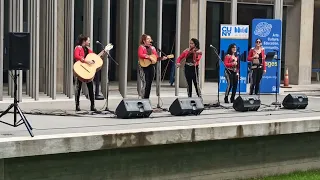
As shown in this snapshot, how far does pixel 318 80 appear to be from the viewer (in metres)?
28.9

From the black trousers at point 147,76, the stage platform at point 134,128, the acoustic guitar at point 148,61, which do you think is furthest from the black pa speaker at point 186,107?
the black trousers at point 147,76

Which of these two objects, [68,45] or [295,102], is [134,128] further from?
[68,45]

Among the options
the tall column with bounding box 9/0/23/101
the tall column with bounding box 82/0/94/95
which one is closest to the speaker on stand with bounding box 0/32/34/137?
the tall column with bounding box 9/0/23/101

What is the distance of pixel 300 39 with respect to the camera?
2509 cm

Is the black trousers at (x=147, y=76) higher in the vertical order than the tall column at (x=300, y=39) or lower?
lower

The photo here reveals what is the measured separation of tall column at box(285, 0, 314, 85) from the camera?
25094 mm

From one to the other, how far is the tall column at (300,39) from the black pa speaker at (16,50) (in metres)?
17.4

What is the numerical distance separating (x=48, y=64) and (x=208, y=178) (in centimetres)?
723

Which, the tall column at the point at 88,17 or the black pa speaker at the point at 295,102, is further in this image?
the tall column at the point at 88,17

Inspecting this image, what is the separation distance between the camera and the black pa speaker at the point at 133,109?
37.4 feet

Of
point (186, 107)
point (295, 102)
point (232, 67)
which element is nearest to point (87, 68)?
point (186, 107)

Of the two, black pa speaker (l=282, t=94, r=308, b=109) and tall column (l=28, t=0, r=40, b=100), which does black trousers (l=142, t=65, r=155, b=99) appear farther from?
black pa speaker (l=282, t=94, r=308, b=109)

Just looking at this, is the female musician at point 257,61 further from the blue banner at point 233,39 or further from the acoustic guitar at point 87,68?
the acoustic guitar at point 87,68

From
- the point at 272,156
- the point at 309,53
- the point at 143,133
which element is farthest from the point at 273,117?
the point at 309,53
